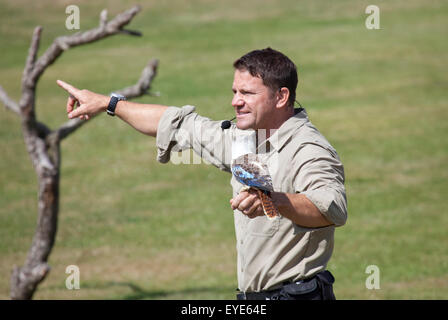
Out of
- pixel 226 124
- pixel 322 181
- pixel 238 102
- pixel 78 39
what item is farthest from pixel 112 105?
pixel 78 39

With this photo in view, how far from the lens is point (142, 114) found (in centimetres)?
602

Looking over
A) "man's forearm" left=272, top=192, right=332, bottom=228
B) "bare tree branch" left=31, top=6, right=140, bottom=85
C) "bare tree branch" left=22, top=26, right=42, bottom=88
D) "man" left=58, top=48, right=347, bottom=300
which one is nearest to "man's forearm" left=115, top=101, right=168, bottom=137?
"man" left=58, top=48, right=347, bottom=300

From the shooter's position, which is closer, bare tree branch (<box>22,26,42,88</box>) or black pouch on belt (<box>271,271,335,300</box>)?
black pouch on belt (<box>271,271,335,300</box>)

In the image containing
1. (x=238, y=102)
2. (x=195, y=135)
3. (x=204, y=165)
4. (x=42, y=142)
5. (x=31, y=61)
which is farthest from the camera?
(x=204, y=165)

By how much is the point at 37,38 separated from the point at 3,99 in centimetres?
118

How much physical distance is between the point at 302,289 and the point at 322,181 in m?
0.93

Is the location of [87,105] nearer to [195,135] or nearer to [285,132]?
[195,135]

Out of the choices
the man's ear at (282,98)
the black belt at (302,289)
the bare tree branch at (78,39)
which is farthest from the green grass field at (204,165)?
the man's ear at (282,98)

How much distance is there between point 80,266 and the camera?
14.3 meters

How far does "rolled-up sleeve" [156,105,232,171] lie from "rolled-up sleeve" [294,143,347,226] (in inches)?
29.8

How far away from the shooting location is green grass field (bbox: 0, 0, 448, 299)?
13.9 m

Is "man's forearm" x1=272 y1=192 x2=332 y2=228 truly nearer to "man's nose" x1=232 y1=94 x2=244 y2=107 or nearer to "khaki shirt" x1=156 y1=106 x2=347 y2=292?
"khaki shirt" x1=156 y1=106 x2=347 y2=292

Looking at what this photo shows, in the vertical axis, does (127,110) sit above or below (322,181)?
above

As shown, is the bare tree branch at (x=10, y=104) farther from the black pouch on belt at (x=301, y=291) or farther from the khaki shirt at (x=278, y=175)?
the black pouch on belt at (x=301, y=291)
